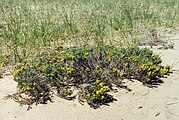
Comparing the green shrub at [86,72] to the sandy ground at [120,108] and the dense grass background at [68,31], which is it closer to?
the sandy ground at [120,108]

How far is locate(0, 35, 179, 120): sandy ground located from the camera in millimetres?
2968

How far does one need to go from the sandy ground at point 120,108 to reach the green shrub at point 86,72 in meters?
0.12

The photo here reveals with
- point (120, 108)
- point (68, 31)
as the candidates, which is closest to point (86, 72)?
point (120, 108)

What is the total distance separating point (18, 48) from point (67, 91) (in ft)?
6.25

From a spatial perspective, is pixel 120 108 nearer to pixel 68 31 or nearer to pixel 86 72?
pixel 86 72

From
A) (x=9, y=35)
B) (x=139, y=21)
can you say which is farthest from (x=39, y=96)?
(x=139, y=21)

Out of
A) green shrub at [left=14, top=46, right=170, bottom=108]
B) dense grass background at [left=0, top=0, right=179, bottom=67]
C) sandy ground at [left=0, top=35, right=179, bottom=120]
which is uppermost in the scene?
dense grass background at [left=0, top=0, right=179, bottom=67]

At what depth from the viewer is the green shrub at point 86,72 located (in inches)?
127

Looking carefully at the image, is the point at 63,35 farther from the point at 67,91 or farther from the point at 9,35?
the point at 67,91

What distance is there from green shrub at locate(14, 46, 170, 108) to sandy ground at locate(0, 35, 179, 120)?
0.12 metres

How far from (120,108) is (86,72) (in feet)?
2.30

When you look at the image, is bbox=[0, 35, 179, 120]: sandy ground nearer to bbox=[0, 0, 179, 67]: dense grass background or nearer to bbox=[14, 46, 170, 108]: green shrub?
bbox=[14, 46, 170, 108]: green shrub

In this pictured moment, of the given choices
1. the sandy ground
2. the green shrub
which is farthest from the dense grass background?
the sandy ground

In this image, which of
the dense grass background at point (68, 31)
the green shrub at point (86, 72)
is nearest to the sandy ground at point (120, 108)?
the green shrub at point (86, 72)
